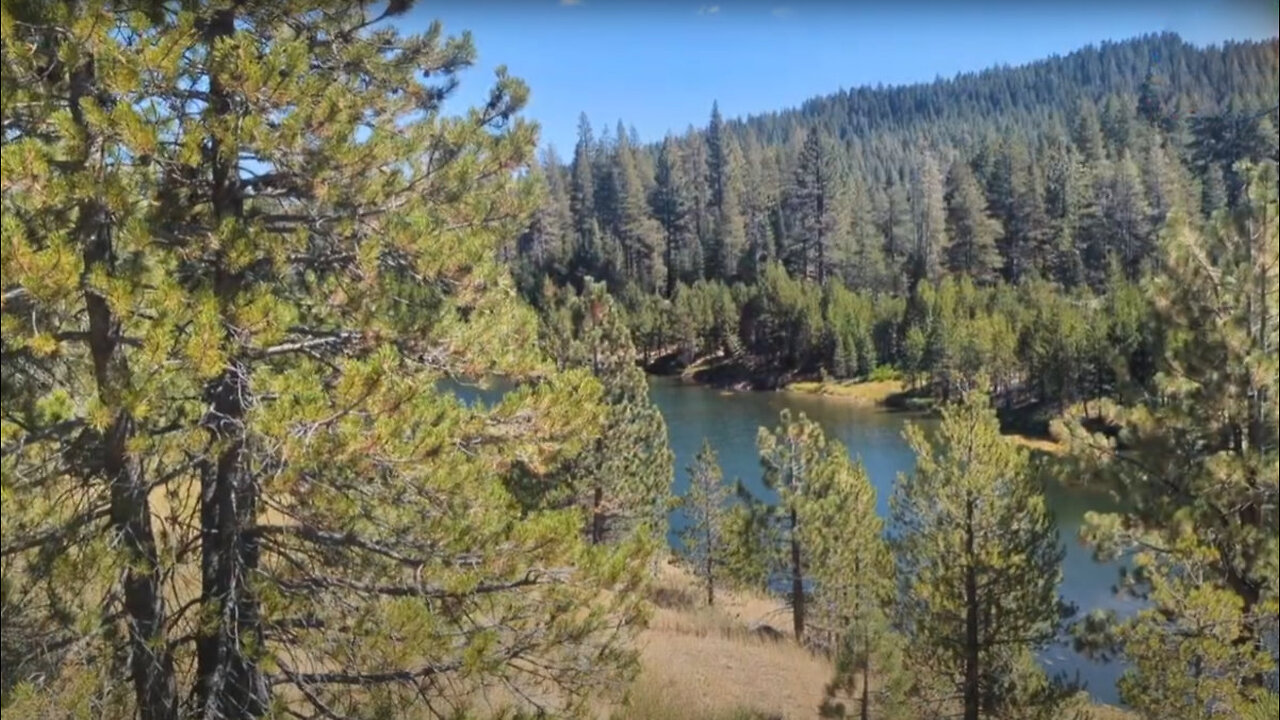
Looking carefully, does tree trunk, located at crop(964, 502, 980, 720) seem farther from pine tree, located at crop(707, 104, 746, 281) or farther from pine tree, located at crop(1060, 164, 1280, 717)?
pine tree, located at crop(707, 104, 746, 281)

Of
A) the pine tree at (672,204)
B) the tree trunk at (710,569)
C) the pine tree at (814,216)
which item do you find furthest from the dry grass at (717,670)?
the pine tree at (672,204)

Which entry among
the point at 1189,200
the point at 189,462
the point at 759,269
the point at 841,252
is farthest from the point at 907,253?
the point at 189,462

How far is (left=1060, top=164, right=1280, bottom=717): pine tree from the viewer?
7344mm

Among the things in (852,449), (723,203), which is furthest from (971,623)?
(723,203)

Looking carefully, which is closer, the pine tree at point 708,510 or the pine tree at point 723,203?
the pine tree at point 708,510

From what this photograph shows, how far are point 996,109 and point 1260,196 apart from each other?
189m

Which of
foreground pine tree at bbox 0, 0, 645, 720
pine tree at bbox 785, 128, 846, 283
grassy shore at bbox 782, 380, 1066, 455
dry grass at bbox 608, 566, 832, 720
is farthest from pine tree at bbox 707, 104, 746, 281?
foreground pine tree at bbox 0, 0, 645, 720

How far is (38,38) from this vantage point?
157 inches

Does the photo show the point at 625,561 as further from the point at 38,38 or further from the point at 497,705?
the point at 38,38

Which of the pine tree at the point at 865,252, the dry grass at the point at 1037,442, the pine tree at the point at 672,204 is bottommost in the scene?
the dry grass at the point at 1037,442

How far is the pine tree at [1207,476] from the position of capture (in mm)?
7344

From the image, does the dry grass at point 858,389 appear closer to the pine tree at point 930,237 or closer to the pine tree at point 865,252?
the pine tree at point 930,237

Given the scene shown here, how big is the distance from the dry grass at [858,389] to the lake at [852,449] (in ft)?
3.05

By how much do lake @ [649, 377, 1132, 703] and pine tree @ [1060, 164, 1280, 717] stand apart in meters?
4.35
